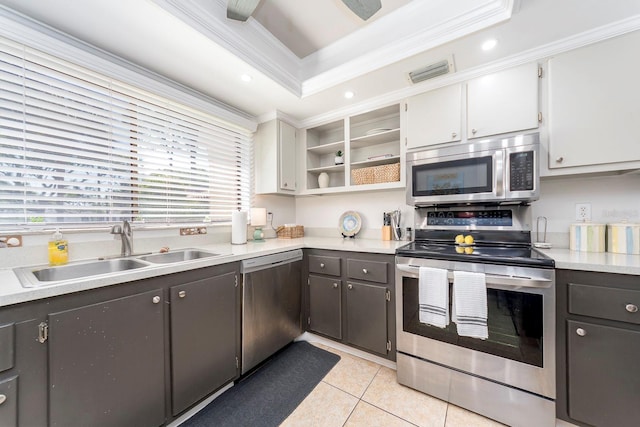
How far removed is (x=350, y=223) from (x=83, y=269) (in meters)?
2.15

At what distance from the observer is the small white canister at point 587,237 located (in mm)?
1524

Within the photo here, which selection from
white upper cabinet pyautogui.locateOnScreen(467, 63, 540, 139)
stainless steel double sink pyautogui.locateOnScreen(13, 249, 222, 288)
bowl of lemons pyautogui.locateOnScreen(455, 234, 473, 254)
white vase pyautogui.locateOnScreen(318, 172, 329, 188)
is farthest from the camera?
white vase pyautogui.locateOnScreen(318, 172, 329, 188)

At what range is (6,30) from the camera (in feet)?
4.03

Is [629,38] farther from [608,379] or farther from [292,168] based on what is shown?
[292,168]

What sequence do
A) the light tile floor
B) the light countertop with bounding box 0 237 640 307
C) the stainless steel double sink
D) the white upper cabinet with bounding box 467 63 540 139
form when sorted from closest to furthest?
the light countertop with bounding box 0 237 640 307 < the stainless steel double sink < the light tile floor < the white upper cabinet with bounding box 467 63 540 139

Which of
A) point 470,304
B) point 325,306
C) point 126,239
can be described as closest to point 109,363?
point 126,239

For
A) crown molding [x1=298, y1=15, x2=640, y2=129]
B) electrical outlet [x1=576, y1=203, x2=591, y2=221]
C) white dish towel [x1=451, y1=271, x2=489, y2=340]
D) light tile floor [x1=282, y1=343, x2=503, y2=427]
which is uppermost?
crown molding [x1=298, y1=15, x2=640, y2=129]

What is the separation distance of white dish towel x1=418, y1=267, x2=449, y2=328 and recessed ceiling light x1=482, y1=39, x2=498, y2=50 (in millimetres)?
1514

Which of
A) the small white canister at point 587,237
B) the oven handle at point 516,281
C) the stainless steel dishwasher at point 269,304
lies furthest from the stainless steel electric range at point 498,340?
the stainless steel dishwasher at point 269,304

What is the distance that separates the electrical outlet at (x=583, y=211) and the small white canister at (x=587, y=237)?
0.13 metres

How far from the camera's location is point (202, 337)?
1.42 meters

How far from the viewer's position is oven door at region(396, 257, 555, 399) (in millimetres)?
1267

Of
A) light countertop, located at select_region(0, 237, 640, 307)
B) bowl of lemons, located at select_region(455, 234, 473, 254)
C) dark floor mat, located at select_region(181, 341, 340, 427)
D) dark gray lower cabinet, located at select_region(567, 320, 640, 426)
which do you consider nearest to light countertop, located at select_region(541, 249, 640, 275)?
light countertop, located at select_region(0, 237, 640, 307)

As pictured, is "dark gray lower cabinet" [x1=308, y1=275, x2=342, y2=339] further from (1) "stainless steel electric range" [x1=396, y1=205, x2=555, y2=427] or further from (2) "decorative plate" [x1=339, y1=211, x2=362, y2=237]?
(2) "decorative plate" [x1=339, y1=211, x2=362, y2=237]
